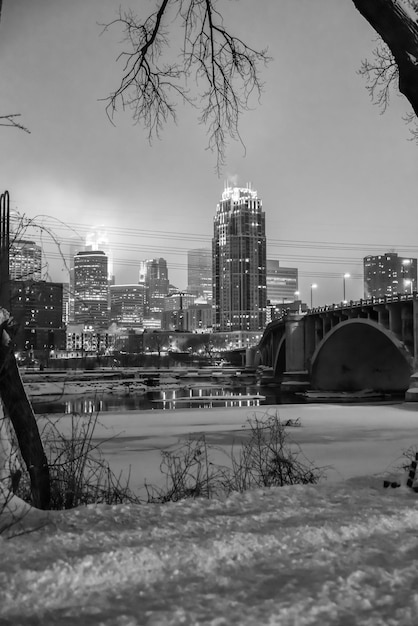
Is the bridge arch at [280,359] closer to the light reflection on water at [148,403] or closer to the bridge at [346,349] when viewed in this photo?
the bridge at [346,349]

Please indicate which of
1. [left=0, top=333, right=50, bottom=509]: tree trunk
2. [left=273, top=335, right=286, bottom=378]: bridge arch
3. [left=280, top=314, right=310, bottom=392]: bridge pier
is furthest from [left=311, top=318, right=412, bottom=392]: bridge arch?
[left=0, top=333, right=50, bottom=509]: tree trunk

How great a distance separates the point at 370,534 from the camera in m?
4.02

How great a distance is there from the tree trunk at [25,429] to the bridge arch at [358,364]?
51.8 meters

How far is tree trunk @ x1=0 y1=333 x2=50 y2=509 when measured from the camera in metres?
6.00

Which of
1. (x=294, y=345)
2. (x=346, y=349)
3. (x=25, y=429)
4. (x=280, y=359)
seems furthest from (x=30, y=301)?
(x=280, y=359)

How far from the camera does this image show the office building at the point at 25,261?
6.51 meters

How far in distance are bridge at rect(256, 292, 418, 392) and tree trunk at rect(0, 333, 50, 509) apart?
4301 centimetres

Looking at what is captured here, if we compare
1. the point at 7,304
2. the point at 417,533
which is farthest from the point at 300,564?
the point at 7,304

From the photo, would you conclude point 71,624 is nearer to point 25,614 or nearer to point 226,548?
point 25,614

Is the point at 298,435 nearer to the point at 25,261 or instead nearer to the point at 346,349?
the point at 25,261

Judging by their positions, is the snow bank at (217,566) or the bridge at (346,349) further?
the bridge at (346,349)

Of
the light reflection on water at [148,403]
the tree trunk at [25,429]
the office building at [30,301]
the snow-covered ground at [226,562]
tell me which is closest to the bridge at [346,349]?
the light reflection on water at [148,403]

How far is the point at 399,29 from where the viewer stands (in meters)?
5.96

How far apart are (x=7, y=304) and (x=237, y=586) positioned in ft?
14.5
